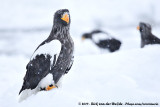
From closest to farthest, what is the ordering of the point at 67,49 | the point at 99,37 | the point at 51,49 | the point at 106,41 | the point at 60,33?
the point at 51,49, the point at 67,49, the point at 60,33, the point at 106,41, the point at 99,37

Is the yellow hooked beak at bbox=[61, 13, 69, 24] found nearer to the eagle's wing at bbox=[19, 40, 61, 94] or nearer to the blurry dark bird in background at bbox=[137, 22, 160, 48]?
the eagle's wing at bbox=[19, 40, 61, 94]

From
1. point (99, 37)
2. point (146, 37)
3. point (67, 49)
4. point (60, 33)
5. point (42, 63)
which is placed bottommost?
point (42, 63)

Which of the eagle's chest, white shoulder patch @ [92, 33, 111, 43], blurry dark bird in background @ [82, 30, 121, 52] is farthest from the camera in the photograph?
white shoulder patch @ [92, 33, 111, 43]

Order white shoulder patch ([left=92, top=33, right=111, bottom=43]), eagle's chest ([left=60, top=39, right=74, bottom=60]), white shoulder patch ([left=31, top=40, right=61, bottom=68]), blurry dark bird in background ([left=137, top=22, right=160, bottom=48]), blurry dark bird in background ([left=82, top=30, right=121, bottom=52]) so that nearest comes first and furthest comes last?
white shoulder patch ([left=31, top=40, right=61, bottom=68])
eagle's chest ([left=60, top=39, right=74, bottom=60])
blurry dark bird in background ([left=137, top=22, right=160, bottom=48])
blurry dark bird in background ([left=82, top=30, right=121, bottom=52])
white shoulder patch ([left=92, top=33, right=111, bottom=43])

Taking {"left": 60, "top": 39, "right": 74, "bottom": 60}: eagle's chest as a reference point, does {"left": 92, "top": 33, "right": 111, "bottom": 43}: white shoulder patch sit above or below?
above

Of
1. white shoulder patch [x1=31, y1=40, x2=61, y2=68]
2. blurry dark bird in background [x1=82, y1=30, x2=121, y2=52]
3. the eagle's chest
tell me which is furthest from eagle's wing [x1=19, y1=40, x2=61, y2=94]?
blurry dark bird in background [x1=82, y1=30, x2=121, y2=52]

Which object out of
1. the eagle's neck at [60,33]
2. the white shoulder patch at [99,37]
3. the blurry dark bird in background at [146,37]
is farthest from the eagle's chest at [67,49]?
the white shoulder patch at [99,37]

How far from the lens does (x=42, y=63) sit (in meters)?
3.76

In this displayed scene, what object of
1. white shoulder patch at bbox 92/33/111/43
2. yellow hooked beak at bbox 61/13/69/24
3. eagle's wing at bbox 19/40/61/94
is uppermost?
white shoulder patch at bbox 92/33/111/43

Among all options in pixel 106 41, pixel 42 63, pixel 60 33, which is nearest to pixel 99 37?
pixel 106 41

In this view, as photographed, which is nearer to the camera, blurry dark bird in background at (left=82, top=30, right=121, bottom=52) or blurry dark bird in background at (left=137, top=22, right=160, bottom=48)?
blurry dark bird in background at (left=137, top=22, right=160, bottom=48)

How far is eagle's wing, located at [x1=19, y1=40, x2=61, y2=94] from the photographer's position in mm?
3719

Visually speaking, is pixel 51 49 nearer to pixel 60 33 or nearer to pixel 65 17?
pixel 60 33

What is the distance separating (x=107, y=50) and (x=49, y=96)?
5.96 metres
